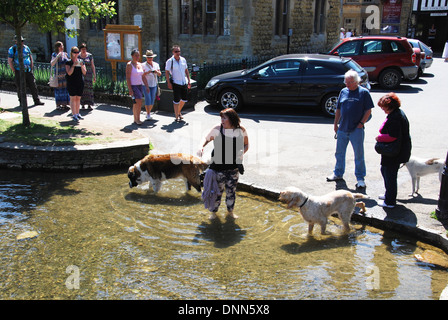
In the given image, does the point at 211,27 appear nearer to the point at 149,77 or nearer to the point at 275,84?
the point at 275,84

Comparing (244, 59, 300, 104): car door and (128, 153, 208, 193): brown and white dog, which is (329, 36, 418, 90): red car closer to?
(244, 59, 300, 104): car door

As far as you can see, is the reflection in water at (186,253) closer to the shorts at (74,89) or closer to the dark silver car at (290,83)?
the shorts at (74,89)

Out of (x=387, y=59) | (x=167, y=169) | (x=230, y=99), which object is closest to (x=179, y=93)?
(x=230, y=99)

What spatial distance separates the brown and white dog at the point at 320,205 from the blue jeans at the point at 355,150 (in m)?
1.49

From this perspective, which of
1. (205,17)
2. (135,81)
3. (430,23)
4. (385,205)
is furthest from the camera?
(430,23)

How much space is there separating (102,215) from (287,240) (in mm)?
2772

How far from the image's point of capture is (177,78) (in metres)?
11.7

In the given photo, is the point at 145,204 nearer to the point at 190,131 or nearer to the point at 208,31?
the point at 190,131

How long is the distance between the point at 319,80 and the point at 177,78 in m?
3.99

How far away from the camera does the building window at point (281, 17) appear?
22000 mm

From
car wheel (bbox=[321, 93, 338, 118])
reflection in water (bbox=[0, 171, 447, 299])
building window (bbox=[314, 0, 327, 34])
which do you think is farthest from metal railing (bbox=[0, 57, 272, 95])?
building window (bbox=[314, 0, 327, 34])

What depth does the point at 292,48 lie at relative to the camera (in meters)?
24.0

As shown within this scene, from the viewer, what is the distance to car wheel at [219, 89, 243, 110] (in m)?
13.4

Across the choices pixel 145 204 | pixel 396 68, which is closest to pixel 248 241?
pixel 145 204
